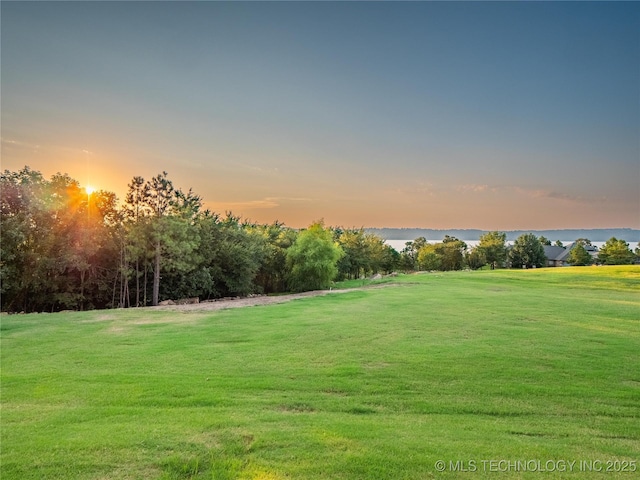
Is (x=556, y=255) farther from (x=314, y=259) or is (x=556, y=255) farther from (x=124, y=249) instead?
(x=124, y=249)

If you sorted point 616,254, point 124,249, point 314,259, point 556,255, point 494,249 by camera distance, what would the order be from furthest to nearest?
→ point 556,255 < point 494,249 < point 616,254 < point 314,259 < point 124,249

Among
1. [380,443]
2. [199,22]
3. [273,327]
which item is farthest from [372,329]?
[199,22]

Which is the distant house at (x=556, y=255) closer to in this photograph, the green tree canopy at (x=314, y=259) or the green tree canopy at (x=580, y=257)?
the green tree canopy at (x=580, y=257)

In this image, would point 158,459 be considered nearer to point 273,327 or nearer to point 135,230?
point 273,327

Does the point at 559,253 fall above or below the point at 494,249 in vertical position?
below

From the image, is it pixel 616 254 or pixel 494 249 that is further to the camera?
pixel 494 249

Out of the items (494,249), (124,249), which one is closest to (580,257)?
(494,249)

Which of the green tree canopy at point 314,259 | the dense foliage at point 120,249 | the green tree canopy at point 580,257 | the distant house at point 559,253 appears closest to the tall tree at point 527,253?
the green tree canopy at point 580,257

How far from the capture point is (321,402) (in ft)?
18.7

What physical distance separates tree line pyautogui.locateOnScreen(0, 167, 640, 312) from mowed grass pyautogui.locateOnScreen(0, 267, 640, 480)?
17010mm

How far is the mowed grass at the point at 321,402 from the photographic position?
3.90 m

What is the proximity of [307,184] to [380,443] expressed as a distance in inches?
1186

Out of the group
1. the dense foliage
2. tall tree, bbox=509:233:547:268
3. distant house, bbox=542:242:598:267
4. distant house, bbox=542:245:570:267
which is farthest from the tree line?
distant house, bbox=542:242:598:267

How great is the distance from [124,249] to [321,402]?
92.6 feet
